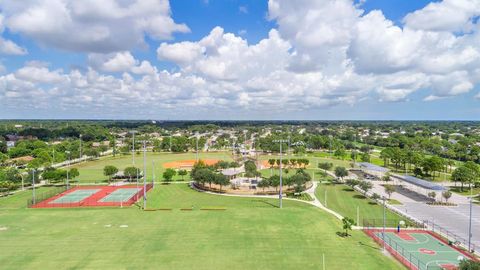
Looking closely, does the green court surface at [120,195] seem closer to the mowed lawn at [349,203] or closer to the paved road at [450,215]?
the mowed lawn at [349,203]

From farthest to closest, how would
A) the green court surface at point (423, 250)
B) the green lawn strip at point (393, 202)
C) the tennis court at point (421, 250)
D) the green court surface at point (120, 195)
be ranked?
the green court surface at point (120, 195)
the green lawn strip at point (393, 202)
the green court surface at point (423, 250)
the tennis court at point (421, 250)

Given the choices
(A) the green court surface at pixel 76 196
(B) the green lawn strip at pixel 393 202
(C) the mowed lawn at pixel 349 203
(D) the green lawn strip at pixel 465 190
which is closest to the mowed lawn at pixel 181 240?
(C) the mowed lawn at pixel 349 203

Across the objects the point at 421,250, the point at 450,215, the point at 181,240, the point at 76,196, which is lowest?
the point at 76,196

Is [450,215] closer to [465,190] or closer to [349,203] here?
[349,203]

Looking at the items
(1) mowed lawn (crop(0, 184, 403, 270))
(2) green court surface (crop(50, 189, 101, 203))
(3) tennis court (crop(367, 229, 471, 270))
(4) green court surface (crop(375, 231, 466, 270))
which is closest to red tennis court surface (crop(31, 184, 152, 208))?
(2) green court surface (crop(50, 189, 101, 203))

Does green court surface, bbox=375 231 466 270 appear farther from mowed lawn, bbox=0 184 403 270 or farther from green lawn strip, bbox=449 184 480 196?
green lawn strip, bbox=449 184 480 196

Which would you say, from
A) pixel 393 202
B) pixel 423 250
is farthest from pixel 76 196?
pixel 393 202
